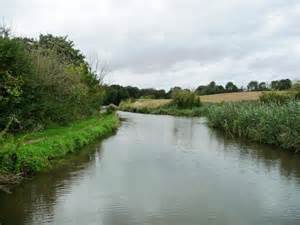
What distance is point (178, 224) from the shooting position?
28.8 feet

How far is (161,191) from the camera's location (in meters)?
11.7

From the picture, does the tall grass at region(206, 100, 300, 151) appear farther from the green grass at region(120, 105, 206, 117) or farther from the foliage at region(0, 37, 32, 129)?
the green grass at region(120, 105, 206, 117)

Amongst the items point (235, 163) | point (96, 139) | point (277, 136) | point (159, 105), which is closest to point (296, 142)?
point (277, 136)

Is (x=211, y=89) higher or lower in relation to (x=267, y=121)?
higher

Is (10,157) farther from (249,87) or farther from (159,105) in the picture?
(249,87)

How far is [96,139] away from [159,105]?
50.6 meters

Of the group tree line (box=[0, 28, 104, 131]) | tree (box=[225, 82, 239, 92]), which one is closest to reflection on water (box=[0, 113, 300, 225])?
tree line (box=[0, 28, 104, 131])

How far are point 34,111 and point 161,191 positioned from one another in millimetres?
10196

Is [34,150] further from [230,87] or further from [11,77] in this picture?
[230,87]

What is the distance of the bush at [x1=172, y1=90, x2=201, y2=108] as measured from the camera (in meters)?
67.8

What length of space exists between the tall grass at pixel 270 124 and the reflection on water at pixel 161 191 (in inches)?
59.5

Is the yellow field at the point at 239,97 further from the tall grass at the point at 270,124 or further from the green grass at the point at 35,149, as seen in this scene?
the green grass at the point at 35,149

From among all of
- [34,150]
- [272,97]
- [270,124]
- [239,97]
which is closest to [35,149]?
[34,150]

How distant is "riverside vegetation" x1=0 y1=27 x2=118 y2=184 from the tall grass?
940cm
